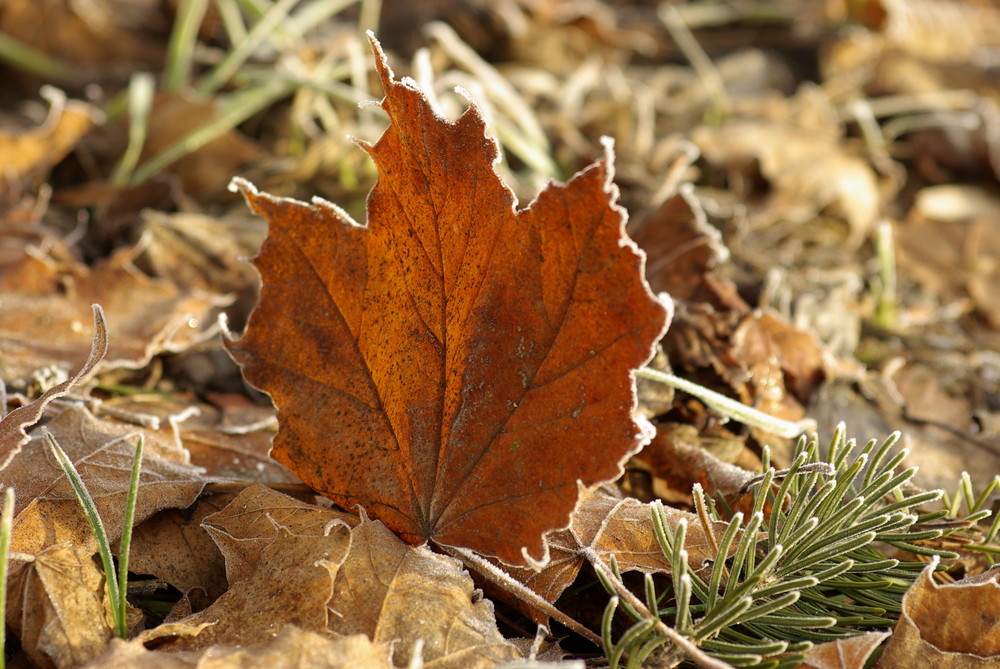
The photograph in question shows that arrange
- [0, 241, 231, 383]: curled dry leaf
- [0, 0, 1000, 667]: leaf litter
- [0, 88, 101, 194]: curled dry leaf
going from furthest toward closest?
[0, 88, 101, 194]: curled dry leaf, [0, 241, 231, 383]: curled dry leaf, [0, 0, 1000, 667]: leaf litter

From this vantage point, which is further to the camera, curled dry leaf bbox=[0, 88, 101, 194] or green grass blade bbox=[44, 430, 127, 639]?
curled dry leaf bbox=[0, 88, 101, 194]

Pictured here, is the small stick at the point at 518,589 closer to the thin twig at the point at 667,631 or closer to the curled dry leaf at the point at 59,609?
the thin twig at the point at 667,631

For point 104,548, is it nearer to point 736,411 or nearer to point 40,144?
point 736,411

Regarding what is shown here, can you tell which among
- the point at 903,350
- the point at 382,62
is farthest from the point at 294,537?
the point at 903,350

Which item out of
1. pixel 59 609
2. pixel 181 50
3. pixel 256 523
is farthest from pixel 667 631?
pixel 181 50

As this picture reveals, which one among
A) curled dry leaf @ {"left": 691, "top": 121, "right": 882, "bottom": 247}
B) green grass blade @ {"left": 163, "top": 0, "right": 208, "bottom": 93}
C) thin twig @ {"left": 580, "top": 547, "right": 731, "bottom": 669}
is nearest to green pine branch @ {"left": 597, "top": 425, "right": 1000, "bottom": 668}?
thin twig @ {"left": 580, "top": 547, "right": 731, "bottom": 669}

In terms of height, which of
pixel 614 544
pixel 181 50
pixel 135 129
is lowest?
pixel 614 544

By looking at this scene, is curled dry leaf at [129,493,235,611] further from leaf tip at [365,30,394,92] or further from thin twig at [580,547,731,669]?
leaf tip at [365,30,394,92]
